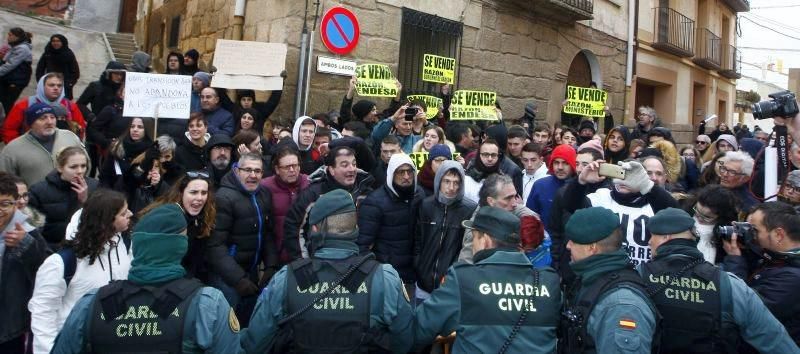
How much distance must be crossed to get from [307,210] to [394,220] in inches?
23.6

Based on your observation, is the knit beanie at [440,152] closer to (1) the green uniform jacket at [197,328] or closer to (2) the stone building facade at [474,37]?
(1) the green uniform jacket at [197,328]

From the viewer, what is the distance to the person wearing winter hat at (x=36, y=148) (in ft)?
16.8

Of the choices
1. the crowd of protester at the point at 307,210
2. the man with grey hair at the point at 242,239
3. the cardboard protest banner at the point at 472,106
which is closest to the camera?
the crowd of protester at the point at 307,210

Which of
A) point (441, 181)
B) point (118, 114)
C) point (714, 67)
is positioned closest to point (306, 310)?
point (441, 181)

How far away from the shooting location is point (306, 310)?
9.12ft

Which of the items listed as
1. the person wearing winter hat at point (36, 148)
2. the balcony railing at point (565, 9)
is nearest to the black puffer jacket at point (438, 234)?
the person wearing winter hat at point (36, 148)

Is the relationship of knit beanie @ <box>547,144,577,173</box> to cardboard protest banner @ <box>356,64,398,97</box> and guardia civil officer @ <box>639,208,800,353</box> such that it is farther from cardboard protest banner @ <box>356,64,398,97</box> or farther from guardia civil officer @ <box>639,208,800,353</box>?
cardboard protest banner @ <box>356,64,398,97</box>

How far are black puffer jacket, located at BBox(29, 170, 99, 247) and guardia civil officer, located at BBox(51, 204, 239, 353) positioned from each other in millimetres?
1885

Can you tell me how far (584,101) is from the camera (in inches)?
421

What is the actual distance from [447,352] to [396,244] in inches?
44.5

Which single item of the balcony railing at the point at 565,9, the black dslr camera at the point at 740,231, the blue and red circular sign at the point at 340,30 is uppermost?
the balcony railing at the point at 565,9

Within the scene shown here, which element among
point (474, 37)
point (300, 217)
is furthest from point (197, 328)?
point (474, 37)

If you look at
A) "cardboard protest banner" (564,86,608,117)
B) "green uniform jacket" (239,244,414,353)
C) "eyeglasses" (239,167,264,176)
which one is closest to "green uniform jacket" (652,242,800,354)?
"green uniform jacket" (239,244,414,353)

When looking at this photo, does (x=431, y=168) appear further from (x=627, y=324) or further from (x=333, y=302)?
(x=627, y=324)
